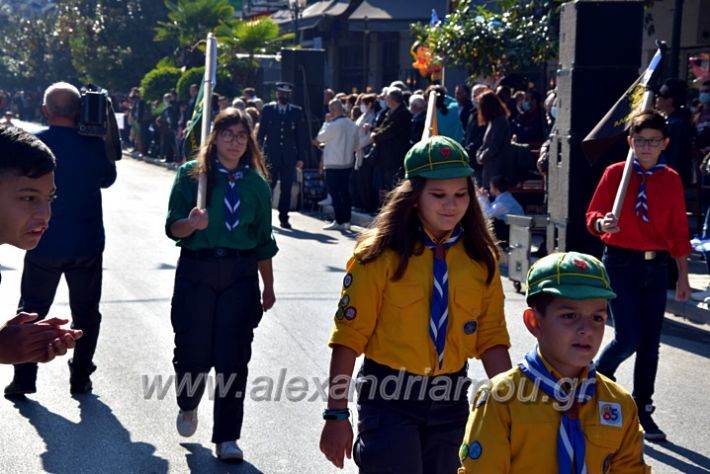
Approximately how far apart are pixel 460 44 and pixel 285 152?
304 centimetres

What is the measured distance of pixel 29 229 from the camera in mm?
3959

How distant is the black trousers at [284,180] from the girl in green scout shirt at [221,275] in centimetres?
1083

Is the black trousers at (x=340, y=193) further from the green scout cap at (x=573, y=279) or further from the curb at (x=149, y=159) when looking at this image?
the curb at (x=149, y=159)

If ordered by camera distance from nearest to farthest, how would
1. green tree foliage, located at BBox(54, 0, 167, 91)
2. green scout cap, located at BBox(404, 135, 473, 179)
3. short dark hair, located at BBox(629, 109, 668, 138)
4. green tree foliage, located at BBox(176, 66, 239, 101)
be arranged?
1. green scout cap, located at BBox(404, 135, 473, 179)
2. short dark hair, located at BBox(629, 109, 668, 138)
3. green tree foliage, located at BBox(176, 66, 239, 101)
4. green tree foliage, located at BBox(54, 0, 167, 91)

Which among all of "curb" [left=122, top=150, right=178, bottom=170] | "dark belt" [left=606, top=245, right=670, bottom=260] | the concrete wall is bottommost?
"curb" [left=122, top=150, right=178, bottom=170]

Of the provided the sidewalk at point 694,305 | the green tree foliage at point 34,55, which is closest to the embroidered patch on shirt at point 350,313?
the sidewalk at point 694,305

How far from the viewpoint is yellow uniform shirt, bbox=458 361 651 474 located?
3.58 meters

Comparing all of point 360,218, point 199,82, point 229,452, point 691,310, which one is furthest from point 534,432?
point 199,82

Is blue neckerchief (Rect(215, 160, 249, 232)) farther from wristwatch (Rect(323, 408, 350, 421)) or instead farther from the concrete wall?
the concrete wall

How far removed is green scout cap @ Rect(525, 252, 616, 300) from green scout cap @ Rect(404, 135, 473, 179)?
0.78 m

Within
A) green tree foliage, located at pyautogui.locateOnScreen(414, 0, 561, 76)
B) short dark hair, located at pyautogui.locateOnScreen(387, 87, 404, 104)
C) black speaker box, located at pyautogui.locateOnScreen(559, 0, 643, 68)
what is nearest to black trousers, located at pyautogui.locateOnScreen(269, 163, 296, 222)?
short dark hair, located at pyautogui.locateOnScreen(387, 87, 404, 104)

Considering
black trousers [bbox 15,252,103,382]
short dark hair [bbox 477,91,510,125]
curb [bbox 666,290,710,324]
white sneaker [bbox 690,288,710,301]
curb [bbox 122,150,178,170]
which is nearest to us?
black trousers [bbox 15,252,103,382]

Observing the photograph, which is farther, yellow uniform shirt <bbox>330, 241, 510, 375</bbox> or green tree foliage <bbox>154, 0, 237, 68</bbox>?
green tree foliage <bbox>154, 0, 237, 68</bbox>

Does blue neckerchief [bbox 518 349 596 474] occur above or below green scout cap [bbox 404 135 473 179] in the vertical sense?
below
